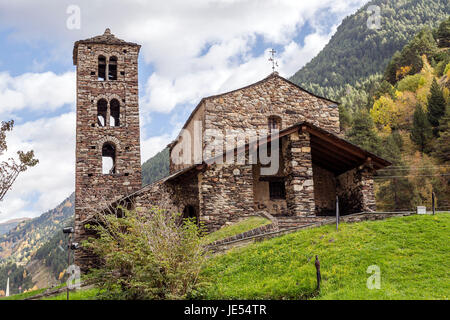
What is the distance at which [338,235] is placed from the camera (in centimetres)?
1220

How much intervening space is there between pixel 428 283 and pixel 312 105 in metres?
15.4

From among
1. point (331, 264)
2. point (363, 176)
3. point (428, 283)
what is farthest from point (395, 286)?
point (363, 176)

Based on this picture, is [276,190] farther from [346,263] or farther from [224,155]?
[346,263]

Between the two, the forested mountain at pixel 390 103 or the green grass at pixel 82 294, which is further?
the forested mountain at pixel 390 103

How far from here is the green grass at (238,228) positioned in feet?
48.2

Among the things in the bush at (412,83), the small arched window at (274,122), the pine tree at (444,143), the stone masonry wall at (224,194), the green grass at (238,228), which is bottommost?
the green grass at (238,228)

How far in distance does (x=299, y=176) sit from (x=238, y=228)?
3366mm

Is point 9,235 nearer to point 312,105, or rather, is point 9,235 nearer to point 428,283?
point 312,105

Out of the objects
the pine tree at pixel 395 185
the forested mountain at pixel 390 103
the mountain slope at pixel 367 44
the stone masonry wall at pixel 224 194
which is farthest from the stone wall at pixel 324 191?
the mountain slope at pixel 367 44

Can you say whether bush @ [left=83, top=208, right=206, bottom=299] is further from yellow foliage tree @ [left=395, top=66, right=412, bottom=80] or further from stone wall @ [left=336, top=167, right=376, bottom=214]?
yellow foliage tree @ [left=395, top=66, right=412, bottom=80]

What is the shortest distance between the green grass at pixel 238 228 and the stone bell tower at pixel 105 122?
909cm

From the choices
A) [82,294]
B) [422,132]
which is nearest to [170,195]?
[82,294]

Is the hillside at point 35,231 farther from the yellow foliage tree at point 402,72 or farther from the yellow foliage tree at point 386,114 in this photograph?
the yellow foliage tree at point 386,114

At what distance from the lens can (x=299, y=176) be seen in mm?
16859
